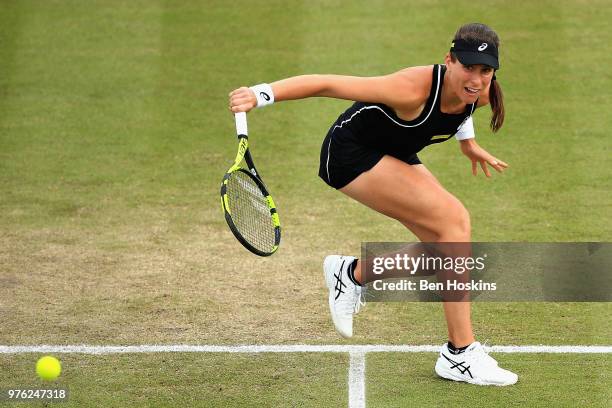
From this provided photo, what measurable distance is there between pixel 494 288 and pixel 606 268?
103 centimetres

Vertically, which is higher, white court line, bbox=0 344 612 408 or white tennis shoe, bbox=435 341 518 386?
white court line, bbox=0 344 612 408

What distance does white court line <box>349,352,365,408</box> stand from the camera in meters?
7.23

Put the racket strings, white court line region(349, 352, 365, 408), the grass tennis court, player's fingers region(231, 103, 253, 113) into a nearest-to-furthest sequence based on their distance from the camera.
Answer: player's fingers region(231, 103, 253, 113)
white court line region(349, 352, 365, 408)
the racket strings
the grass tennis court

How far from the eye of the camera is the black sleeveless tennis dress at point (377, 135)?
7.31 metres

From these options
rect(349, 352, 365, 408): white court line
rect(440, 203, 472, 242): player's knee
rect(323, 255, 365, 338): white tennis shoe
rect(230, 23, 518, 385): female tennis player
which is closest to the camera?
rect(230, 23, 518, 385): female tennis player

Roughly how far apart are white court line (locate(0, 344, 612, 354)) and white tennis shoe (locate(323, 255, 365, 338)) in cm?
22

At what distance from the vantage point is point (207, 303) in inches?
354

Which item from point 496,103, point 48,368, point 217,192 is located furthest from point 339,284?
point 217,192

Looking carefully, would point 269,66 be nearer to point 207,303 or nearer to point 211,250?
point 211,250

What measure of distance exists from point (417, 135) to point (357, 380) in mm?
1656

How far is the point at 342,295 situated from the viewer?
8.02 metres

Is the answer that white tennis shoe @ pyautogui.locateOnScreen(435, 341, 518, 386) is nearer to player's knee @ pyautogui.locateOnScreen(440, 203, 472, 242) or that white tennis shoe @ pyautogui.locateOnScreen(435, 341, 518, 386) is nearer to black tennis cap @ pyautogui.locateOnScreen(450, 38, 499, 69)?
player's knee @ pyautogui.locateOnScreen(440, 203, 472, 242)

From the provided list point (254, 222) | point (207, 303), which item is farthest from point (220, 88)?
point (254, 222)

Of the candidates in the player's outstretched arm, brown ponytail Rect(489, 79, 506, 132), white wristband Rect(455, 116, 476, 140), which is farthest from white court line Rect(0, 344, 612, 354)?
the player's outstretched arm
